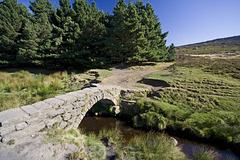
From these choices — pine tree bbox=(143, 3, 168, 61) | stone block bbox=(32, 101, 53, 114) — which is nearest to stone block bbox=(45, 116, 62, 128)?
stone block bbox=(32, 101, 53, 114)

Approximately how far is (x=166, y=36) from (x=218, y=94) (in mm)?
17203

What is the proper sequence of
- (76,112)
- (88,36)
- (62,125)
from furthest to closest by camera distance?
(88,36) < (76,112) < (62,125)

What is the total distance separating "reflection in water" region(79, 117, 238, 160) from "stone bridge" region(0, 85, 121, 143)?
1.71 m

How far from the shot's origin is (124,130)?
17.5 feet

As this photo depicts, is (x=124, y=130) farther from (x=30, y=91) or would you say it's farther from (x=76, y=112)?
(x=30, y=91)

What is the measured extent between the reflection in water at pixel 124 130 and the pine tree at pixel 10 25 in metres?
15.8

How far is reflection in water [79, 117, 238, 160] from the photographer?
3924 millimetres

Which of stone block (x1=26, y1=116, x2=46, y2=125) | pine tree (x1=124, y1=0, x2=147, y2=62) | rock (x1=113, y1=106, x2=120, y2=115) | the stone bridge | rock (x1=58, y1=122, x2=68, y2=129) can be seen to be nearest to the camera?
the stone bridge

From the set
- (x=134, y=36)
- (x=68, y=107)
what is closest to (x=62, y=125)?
(x=68, y=107)

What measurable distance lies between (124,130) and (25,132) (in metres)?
4.08

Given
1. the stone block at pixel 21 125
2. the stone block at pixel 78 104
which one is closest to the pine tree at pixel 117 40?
the stone block at pixel 78 104

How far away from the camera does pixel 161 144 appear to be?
3.37 meters

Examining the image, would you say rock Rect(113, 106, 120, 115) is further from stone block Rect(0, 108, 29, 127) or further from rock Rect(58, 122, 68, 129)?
stone block Rect(0, 108, 29, 127)

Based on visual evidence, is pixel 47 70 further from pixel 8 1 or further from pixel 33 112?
pixel 33 112
